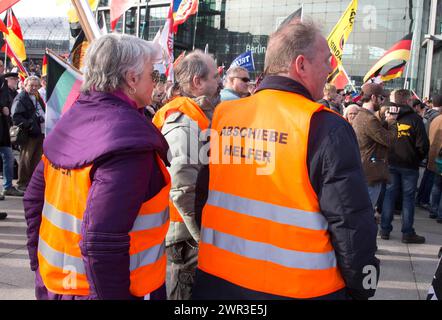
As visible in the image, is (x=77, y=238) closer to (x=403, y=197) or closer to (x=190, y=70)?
(x=190, y=70)

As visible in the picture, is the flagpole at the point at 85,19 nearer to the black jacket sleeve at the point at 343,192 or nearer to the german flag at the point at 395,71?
the black jacket sleeve at the point at 343,192

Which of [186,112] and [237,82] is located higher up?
[237,82]

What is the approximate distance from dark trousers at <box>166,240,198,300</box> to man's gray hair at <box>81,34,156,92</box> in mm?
1189

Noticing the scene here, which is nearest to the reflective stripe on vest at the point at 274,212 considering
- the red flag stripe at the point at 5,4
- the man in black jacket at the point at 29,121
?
the red flag stripe at the point at 5,4

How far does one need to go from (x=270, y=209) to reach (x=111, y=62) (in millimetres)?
880

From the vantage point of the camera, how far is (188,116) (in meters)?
2.64

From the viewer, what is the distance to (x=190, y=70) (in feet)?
9.89

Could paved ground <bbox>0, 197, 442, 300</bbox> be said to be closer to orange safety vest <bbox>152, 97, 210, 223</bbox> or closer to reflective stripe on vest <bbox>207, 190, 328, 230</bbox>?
orange safety vest <bbox>152, 97, 210, 223</bbox>

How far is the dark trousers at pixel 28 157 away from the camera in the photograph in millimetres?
7941

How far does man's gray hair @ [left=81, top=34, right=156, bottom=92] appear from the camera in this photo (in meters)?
1.83

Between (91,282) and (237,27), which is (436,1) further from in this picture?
(91,282)

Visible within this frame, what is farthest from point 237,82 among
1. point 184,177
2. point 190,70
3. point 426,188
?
point 426,188

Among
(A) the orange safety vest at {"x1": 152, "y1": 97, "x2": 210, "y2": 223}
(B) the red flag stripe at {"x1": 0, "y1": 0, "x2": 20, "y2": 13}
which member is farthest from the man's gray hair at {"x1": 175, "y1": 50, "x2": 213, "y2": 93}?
(B) the red flag stripe at {"x1": 0, "y1": 0, "x2": 20, "y2": 13}
